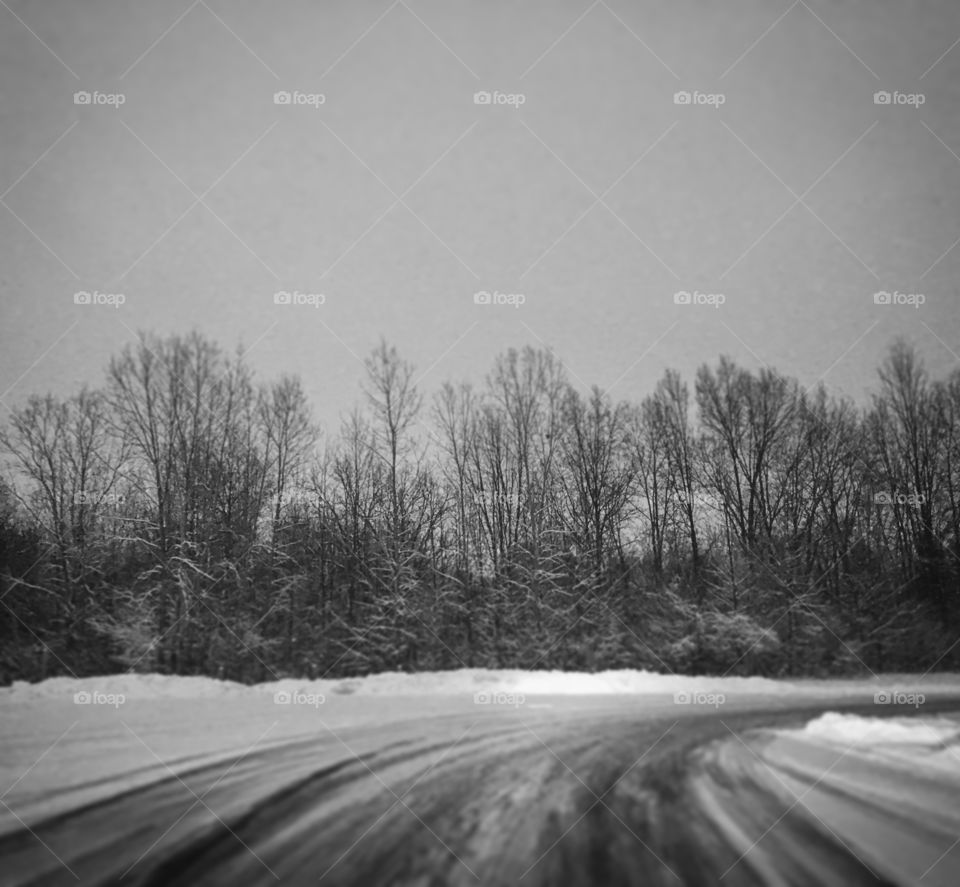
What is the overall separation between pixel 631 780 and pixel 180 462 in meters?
23.7

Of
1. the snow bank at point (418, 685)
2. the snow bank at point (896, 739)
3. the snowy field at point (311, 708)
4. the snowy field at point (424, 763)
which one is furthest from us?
the snow bank at point (418, 685)

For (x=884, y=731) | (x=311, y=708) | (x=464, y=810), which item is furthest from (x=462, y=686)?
(x=464, y=810)

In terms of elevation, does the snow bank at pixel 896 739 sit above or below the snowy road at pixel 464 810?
below

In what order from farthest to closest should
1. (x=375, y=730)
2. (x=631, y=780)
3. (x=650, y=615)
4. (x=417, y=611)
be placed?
(x=650, y=615), (x=417, y=611), (x=375, y=730), (x=631, y=780)

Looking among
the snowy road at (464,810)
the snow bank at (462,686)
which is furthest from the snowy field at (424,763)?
the snow bank at (462,686)

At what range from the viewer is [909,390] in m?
32.3

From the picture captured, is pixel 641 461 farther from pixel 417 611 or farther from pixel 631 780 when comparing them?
pixel 631 780

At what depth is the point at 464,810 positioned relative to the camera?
256 inches

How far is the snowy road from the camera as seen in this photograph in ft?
16.6

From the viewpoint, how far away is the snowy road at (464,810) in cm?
507

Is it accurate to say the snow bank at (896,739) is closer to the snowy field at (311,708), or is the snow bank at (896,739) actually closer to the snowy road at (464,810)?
the snowy field at (311,708)

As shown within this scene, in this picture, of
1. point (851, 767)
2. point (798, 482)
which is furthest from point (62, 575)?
point (798, 482)

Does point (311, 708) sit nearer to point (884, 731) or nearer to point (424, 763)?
point (424, 763)

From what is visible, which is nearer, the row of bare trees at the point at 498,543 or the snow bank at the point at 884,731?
the snow bank at the point at 884,731
